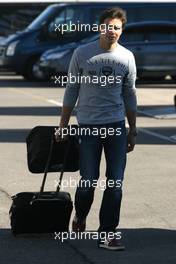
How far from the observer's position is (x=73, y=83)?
7.30m

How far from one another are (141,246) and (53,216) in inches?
29.5

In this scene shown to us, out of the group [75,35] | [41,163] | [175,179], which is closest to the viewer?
[41,163]

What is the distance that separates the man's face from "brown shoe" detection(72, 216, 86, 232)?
4.82ft

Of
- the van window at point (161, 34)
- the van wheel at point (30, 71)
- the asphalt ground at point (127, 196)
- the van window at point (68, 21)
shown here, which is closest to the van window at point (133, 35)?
the van window at point (161, 34)

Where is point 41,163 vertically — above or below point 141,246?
above

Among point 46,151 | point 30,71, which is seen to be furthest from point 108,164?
point 30,71

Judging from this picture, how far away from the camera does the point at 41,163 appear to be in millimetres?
7719

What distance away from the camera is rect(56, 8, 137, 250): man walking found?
284 inches

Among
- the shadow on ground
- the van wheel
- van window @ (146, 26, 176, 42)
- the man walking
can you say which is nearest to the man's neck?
the man walking

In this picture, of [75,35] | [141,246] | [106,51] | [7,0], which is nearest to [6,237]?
[141,246]

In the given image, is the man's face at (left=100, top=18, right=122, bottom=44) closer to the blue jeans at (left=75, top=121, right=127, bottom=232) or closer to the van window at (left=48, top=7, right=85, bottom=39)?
the blue jeans at (left=75, top=121, right=127, bottom=232)

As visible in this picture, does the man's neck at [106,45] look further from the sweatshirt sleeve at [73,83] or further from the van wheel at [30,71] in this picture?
the van wheel at [30,71]

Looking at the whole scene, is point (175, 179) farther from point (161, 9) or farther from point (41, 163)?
point (161, 9)

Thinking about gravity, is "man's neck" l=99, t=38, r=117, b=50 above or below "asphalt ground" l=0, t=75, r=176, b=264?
above
